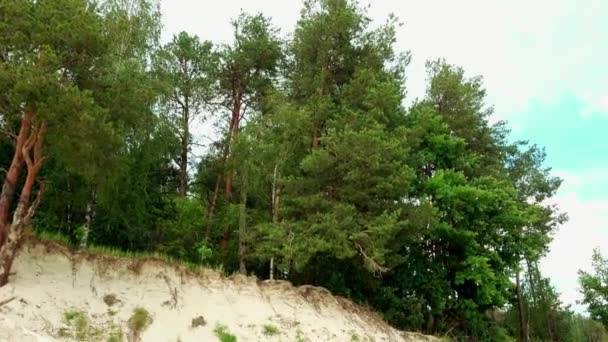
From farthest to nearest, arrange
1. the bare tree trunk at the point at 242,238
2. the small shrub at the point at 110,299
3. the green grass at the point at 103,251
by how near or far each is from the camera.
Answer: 1. the bare tree trunk at the point at 242,238
2. the green grass at the point at 103,251
3. the small shrub at the point at 110,299

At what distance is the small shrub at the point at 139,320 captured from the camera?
1446 centimetres

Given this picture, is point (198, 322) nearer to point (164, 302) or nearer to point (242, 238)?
point (164, 302)

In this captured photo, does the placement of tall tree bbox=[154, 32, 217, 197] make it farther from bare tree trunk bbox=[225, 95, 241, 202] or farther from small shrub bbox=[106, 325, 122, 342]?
small shrub bbox=[106, 325, 122, 342]

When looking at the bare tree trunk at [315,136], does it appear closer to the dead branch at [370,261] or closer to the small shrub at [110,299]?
the dead branch at [370,261]

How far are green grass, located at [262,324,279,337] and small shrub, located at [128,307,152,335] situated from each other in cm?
329

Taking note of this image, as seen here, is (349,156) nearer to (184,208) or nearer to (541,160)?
(184,208)

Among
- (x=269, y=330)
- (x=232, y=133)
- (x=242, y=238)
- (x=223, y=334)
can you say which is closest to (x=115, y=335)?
(x=223, y=334)

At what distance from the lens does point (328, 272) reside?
803 inches

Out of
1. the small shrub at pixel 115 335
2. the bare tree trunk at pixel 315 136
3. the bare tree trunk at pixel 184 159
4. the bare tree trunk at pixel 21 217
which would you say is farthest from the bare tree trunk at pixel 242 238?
the bare tree trunk at pixel 21 217

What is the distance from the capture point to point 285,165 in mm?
21328

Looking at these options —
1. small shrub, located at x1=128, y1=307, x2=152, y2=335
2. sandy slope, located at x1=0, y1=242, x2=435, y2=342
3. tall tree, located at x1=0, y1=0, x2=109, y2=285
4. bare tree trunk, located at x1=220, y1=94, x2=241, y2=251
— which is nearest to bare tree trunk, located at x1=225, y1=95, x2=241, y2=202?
bare tree trunk, located at x1=220, y1=94, x2=241, y2=251

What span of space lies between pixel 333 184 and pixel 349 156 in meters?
1.42

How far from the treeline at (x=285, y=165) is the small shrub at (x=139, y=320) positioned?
3.35 metres

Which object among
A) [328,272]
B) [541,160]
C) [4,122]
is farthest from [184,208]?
[541,160]
